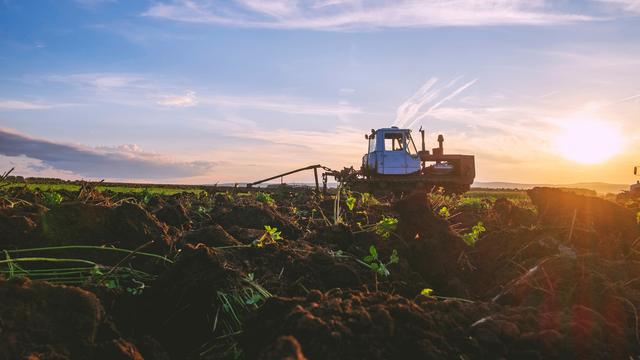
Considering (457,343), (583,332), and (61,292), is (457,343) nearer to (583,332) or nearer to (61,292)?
(583,332)

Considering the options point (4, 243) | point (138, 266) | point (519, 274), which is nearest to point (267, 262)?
point (138, 266)

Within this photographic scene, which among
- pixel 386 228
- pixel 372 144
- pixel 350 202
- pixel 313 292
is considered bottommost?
pixel 313 292

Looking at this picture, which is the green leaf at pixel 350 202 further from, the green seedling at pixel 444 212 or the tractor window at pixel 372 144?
the tractor window at pixel 372 144

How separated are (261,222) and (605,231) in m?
3.70

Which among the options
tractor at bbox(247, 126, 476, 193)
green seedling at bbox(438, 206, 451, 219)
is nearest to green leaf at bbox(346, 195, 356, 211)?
green seedling at bbox(438, 206, 451, 219)

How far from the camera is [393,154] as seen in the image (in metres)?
22.2

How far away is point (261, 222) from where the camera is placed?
6035 mm

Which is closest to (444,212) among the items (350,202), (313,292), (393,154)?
(350,202)

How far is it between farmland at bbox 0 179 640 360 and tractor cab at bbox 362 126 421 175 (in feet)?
53.7

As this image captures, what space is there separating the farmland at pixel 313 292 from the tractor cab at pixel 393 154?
1636cm

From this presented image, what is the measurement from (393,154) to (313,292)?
784 inches

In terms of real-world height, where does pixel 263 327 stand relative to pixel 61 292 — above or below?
below

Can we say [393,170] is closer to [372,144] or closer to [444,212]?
[372,144]

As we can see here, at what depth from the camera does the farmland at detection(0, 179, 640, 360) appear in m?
2.26
